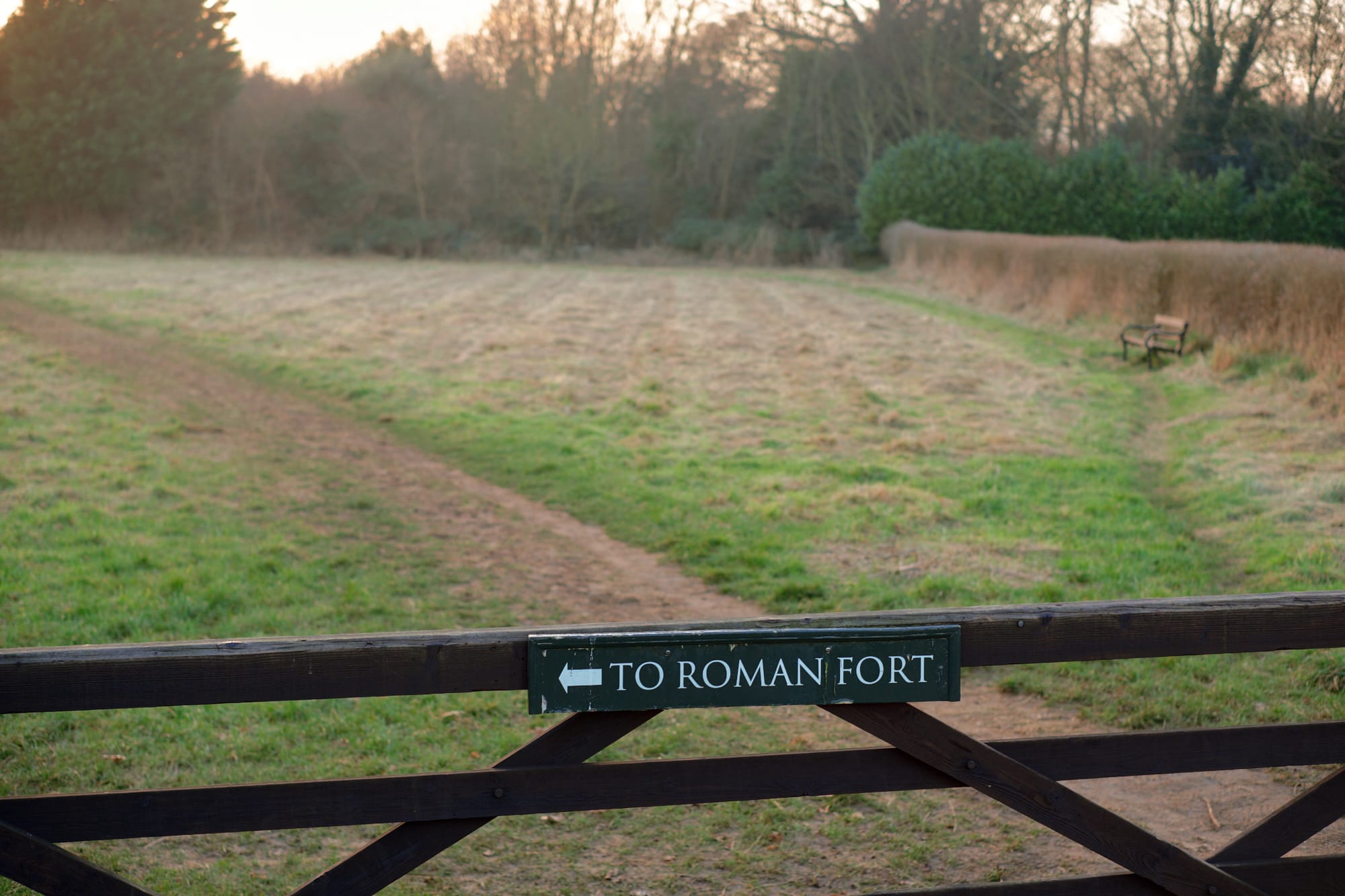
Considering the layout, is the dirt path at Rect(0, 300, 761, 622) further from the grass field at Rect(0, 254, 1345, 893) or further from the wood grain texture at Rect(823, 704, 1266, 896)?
the wood grain texture at Rect(823, 704, 1266, 896)

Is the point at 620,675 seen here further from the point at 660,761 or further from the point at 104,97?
the point at 104,97

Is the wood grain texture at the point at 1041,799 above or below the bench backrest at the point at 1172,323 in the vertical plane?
below

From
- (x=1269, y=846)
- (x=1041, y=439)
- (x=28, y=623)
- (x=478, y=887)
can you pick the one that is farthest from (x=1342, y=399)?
(x=28, y=623)

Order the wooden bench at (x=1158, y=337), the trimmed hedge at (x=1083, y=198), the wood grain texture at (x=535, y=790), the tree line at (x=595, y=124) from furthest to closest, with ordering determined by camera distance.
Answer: the tree line at (x=595, y=124), the trimmed hedge at (x=1083, y=198), the wooden bench at (x=1158, y=337), the wood grain texture at (x=535, y=790)

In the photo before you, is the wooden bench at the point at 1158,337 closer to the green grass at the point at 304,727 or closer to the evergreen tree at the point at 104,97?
the green grass at the point at 304,727

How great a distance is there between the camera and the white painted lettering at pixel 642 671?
116 inches

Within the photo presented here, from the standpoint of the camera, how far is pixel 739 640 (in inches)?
117

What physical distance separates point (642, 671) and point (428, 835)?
0.80 m

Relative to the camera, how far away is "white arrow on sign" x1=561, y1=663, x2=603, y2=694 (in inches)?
115

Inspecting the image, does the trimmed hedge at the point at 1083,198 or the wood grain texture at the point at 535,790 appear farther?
the trimmed hedge at the point at 1083,198

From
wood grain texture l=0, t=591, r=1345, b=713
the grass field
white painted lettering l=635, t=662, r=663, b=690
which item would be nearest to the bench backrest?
the grass field

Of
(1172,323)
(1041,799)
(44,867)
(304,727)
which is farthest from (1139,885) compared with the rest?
(1172,323)

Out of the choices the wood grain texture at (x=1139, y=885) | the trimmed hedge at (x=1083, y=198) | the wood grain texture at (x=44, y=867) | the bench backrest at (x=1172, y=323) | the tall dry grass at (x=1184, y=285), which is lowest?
the wood grain texture at (x=1139, y=885)

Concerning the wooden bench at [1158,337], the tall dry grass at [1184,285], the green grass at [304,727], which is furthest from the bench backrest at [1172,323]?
the green grass at [304,727]
